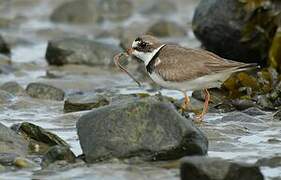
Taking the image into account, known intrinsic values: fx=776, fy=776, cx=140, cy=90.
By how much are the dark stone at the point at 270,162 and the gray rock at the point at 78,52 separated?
6738 mm

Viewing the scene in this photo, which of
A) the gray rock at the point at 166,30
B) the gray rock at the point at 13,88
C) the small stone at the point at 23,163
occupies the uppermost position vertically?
the small stone at the point at 23,163

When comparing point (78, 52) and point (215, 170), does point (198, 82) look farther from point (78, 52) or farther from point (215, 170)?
point (78, 52)

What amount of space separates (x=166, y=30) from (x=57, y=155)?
9.48 m

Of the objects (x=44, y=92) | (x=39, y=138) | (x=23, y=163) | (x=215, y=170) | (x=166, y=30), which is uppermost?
(x=215, y=170)

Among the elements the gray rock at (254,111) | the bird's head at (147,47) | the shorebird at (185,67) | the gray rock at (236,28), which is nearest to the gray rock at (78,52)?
the gray rock at (236,28)

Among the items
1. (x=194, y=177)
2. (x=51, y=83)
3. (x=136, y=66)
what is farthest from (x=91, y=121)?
(x=136, y=66)

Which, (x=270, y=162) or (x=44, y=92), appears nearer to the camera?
(x=270, y=162)

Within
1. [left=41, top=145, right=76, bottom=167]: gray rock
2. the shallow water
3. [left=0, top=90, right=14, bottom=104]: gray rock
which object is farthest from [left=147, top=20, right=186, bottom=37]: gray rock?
[left=41, top=145, right=76, bottom=167]: gray rock

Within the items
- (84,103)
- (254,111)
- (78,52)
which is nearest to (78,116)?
(84,103)

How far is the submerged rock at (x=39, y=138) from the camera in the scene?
24.8 feet

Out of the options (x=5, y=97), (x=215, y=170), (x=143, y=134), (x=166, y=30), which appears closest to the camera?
(x=215, y=170)

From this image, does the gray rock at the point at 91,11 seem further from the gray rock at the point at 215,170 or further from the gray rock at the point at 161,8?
the gray rock at the point at 215,170

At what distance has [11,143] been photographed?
742 cm

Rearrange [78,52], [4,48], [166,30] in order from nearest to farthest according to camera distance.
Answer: [78,52] → [4,48] → [166,30]
